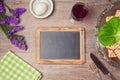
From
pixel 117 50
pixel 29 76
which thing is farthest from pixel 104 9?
pixel 29 76

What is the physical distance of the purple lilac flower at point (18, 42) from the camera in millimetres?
1086

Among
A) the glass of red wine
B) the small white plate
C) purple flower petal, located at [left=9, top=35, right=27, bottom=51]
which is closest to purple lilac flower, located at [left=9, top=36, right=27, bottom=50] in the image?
purple flower petal, located at [left=9, top=35, right=27, bottom=51]

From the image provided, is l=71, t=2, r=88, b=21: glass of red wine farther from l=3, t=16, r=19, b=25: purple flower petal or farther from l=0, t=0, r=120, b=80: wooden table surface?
l=3, t=16, r=19, b=25: purple flower petal

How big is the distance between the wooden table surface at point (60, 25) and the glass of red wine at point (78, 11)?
0.04 metres

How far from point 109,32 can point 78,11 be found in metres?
0.16

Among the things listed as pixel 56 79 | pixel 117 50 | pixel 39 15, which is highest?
pixel 39 15

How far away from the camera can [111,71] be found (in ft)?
3.59

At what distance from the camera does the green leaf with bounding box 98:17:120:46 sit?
962mm

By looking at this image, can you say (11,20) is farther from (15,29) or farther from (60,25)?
(60,25)

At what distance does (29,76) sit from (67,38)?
20cm

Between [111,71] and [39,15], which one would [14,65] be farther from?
[111,71]

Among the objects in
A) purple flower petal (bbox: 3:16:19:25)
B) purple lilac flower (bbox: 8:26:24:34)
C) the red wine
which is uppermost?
the red wine

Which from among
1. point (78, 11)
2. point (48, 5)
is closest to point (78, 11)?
point (78, 11)

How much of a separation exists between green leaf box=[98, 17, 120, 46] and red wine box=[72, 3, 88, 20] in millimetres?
126
